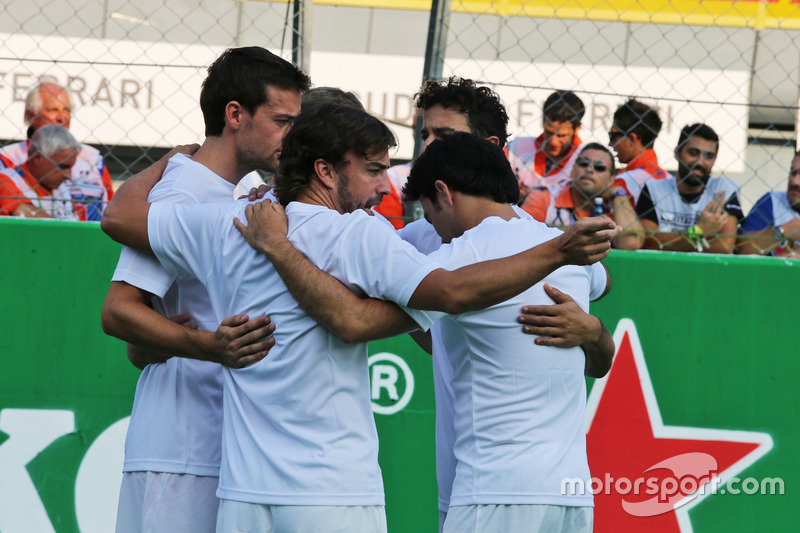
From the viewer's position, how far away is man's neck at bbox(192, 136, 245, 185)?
8.59 feet

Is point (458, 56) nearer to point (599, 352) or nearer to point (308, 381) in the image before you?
point (599, 352)

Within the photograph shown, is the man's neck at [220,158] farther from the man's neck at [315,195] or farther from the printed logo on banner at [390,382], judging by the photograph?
the printed logo on banner at [390,382]

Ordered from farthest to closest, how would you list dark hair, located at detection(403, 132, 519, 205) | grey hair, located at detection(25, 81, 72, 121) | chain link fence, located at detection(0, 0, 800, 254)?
1. chain link fence, located at detection(0, 0, 800, 254)
2. grey hair, located at detection(25, 81, 72, 121)
3. dark hair, located at detection(403, 132, 519, 205)

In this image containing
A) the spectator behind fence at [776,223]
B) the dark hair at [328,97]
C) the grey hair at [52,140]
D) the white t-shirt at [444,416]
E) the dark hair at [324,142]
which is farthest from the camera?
the grey hair at [52,140]

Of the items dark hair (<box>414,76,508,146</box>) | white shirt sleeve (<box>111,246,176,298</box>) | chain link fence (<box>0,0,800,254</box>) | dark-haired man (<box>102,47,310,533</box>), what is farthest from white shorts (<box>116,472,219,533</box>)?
chain link fence (<box>0,0,800,254</box>)

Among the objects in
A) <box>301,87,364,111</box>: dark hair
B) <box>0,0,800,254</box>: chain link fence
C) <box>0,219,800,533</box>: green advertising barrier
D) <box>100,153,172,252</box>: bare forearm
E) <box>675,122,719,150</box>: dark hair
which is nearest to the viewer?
<box>100,153,172,252</box>: bare forearm

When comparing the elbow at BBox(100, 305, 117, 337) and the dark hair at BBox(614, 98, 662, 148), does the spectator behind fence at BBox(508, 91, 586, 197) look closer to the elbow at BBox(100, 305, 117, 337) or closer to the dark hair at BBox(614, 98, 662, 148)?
the dark hair at BBox(614, 98, 662, 148)

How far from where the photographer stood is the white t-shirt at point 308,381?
2.09 m

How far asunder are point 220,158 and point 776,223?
3406mm

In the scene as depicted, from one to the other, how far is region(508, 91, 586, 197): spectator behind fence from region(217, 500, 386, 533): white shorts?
10.6 ft

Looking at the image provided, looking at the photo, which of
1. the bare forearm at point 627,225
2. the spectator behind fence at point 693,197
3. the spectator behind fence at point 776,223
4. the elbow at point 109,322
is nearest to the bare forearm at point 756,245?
the spectator behind fence at point 776,223

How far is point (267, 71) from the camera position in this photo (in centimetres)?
261

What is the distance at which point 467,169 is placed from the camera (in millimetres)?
2561

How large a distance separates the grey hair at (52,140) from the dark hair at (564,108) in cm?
264
